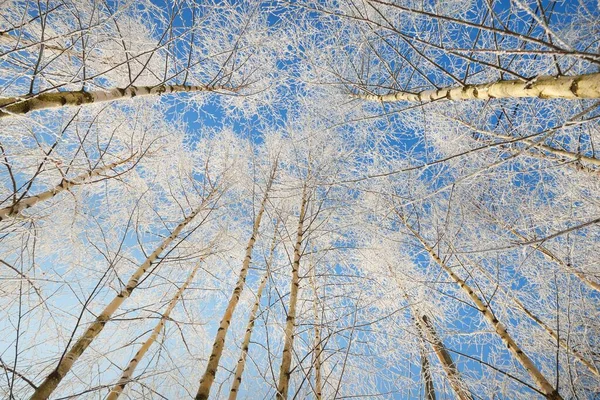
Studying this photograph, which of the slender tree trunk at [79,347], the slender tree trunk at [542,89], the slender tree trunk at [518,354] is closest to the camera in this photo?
the slender tree trunk at [542,89]

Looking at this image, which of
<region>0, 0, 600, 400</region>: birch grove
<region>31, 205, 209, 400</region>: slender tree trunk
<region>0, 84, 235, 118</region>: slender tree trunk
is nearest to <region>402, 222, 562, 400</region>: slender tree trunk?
<region>0, 0, 600, 400</region>: birch grove

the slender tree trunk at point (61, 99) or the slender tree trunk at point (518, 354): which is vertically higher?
the slender tree trunk at point (61, 99)

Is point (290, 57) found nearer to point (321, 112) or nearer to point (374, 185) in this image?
point (321, 112)

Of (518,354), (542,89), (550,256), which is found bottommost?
(518,354)

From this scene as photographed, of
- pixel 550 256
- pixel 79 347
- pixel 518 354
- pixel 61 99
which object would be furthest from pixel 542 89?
pixel 79 347

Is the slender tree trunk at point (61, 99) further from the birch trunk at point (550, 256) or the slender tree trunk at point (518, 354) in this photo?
the birch trunk at point (550, 256)

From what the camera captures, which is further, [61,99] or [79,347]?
[79,347]

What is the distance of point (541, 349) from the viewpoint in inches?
153

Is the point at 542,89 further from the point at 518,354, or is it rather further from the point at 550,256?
the point at 550,256

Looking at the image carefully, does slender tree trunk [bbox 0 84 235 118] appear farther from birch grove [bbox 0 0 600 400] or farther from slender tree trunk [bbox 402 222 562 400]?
slender tree trunk [bbox 402 222 562 400]

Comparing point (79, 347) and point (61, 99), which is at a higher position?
point (61, 99)

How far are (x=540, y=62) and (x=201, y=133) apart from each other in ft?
16.2

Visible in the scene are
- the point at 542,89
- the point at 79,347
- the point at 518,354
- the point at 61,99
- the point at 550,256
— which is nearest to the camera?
the point at 542,89

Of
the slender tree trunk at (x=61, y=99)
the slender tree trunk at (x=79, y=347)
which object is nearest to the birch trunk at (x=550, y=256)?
the slender tree trunk at (x=79, y=347)
